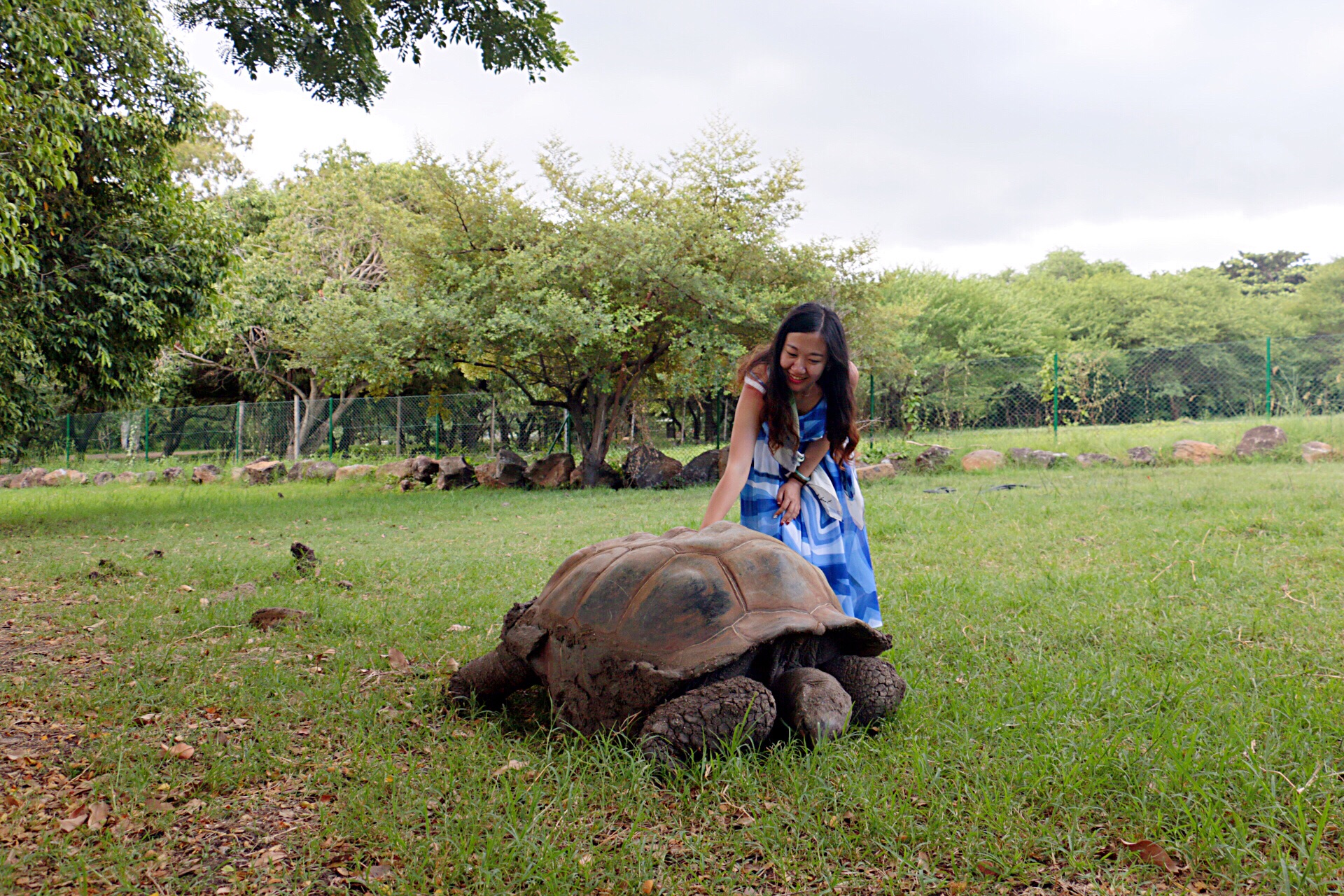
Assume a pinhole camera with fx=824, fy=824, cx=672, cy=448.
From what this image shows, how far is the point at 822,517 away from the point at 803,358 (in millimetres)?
711

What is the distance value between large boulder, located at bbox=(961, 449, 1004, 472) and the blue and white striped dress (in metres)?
9.97

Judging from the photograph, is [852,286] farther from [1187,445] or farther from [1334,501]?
[1334,501]

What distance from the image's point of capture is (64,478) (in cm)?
1795

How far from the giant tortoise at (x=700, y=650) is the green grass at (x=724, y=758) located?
12 cm

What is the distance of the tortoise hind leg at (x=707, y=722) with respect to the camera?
240 cm

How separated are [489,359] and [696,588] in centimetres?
1229

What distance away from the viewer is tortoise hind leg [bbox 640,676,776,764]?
7.89ft

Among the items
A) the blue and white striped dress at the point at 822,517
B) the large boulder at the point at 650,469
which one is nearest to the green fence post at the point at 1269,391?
the large boulder at the point at 650,469

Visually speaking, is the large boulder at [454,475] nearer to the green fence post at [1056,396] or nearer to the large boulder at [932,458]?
the large boulder at [932,458]

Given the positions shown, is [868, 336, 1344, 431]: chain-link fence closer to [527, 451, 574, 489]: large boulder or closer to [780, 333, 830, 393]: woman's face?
[527, 451, 574, 489]: large boulder

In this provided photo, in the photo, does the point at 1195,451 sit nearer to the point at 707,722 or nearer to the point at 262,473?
the point at 707,722

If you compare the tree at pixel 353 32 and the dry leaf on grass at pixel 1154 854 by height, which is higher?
the tree at pixel 353 32

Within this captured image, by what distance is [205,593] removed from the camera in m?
5.16

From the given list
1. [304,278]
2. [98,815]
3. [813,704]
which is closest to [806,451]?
[813,704]
